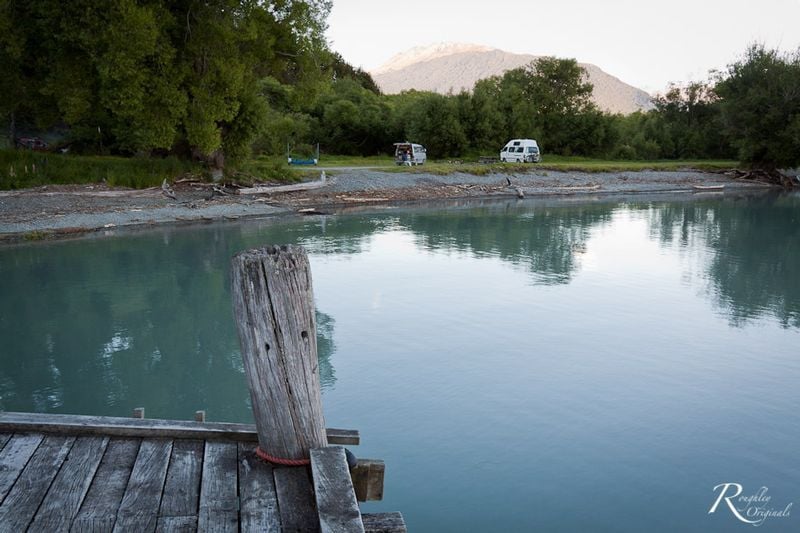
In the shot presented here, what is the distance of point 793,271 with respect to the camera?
62.8ft

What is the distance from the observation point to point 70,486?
390 cm

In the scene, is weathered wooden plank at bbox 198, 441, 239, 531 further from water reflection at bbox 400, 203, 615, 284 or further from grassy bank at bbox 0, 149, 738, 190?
grassy bank at bbox 0, 149, 738, 190

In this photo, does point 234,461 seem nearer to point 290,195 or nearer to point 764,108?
point 290,195

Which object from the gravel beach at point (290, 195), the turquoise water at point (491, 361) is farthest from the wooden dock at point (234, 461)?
the gravel beach at point (290, 195)

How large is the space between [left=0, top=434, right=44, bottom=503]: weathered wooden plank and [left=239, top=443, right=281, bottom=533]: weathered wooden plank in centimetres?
125

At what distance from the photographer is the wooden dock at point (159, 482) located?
11.7 ft

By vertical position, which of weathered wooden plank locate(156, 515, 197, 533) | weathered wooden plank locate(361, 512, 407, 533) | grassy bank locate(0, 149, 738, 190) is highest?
grassy bank locate(0, 149, 738, 190)

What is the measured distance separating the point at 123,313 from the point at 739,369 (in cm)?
1116

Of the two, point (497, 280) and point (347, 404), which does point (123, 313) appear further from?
point (497, 280)

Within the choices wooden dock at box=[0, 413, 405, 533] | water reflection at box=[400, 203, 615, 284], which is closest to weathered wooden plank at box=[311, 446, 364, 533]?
wooden dock at box=[0, 413, 405, 533]

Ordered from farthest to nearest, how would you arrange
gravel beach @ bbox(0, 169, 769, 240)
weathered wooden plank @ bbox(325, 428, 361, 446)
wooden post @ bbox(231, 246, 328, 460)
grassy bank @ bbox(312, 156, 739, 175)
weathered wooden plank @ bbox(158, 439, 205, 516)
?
grassy bank @ bbox(312, 156, 739, 175)
gravel beach @ bbox(0, 169, 769, 240)
weathered wooden plank @ bbox(325, 428, 361, 446)
wooden post @ bbox(231, 246, 328, 460)
weathered wooden plank @ bbox(158, 439, 205, 516)

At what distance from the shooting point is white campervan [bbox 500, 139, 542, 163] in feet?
150

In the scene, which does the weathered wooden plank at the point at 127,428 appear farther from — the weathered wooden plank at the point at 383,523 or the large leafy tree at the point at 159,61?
the large leafy tree at the point at 159,61

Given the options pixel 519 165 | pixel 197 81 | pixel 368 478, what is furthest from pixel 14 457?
pixel 519 165
